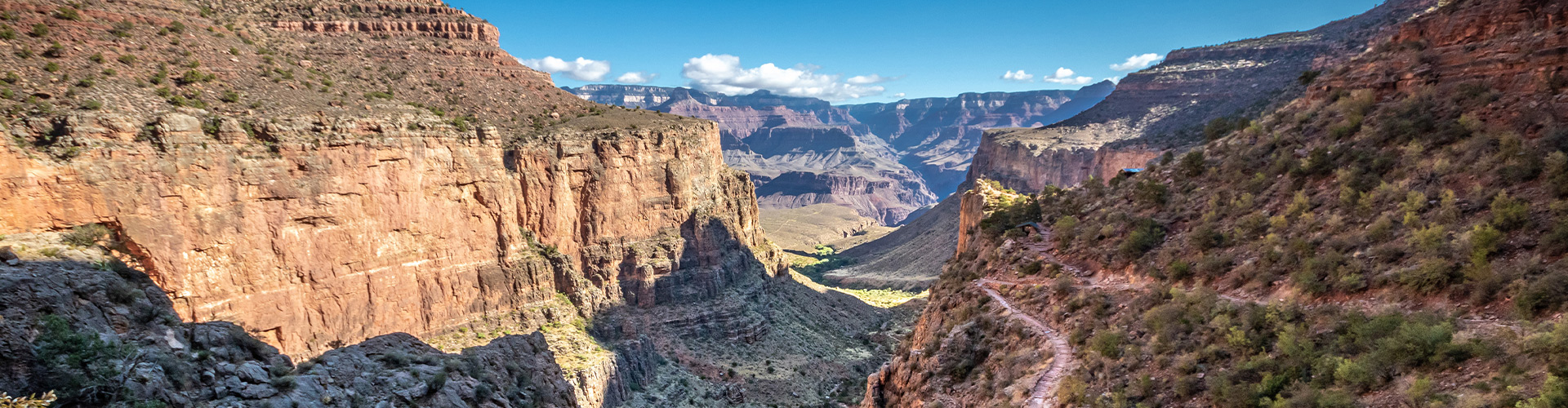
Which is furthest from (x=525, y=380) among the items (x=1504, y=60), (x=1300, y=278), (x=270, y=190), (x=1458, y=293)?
(x=1504, y=60)

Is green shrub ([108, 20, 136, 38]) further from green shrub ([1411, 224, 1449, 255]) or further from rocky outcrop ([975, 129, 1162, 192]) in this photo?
rocky outcrop ([975, 129, 1162, 192])

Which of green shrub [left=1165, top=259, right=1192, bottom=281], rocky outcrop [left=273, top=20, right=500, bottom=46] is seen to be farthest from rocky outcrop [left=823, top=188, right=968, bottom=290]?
green shrub [left=1165, top=259, right=1192, bottom=281]

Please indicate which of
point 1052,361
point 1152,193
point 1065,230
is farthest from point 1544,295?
point 1065,230

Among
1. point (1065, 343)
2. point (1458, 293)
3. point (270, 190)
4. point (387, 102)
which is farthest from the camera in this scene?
point (387, 102)

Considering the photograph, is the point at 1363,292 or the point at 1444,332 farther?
the point at 1363,292

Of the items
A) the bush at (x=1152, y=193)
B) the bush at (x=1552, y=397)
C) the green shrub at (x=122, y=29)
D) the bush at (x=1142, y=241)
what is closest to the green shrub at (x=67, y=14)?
the green shrub at (x=122, y=29)

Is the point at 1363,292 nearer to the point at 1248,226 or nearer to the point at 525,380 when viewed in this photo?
the point at 1248,226
